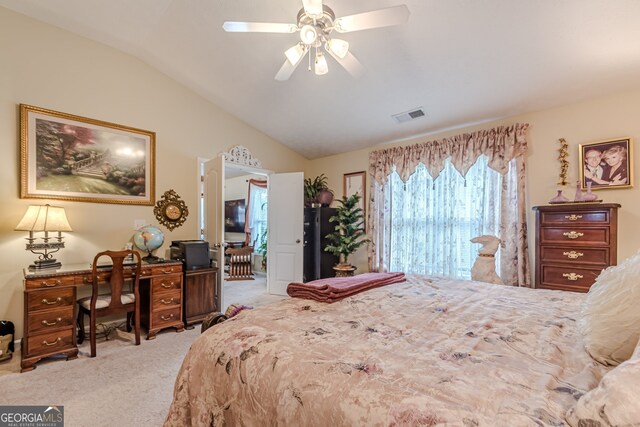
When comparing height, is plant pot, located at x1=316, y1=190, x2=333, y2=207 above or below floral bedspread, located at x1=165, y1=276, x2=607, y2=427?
above

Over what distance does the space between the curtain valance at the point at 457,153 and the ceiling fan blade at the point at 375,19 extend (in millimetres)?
2293

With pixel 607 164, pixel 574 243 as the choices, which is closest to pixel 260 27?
pixel 574 243

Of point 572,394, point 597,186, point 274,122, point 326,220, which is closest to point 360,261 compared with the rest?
point 326,220

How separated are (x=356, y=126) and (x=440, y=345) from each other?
11.4 feet

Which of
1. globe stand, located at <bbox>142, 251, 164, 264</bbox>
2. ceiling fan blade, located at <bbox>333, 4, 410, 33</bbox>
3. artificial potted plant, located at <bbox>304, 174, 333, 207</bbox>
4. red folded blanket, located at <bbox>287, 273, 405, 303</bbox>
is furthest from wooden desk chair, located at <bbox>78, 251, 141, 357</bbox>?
artificial potted plant, located at <bbox>304, 174, 333, 207</bbox>

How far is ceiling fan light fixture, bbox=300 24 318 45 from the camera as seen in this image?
6.07 feet

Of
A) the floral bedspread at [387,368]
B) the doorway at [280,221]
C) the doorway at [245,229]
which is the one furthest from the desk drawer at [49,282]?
the doorway at [245,229]

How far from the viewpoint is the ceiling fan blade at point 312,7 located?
5.45 ft

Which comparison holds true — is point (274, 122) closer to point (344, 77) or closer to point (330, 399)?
point (344, 77)

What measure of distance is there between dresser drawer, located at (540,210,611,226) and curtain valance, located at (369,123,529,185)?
2.61 ft

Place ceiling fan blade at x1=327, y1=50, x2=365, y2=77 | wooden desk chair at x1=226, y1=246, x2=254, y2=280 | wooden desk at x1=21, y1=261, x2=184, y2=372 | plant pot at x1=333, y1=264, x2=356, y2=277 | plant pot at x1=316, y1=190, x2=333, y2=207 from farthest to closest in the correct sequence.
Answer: wooden desk chair at x1=226, y1=246, x2=254, y2=280 < plant pot at x1=316, y1=190, x2=333, y2=207 < plant pot at x1=333, y1=264, x2=356, y2=277 < wooden desk at x1=21, y1=261, x2=184, y2=372 < ceiling fan blade at x1=327, y1=50, x2=365, y2=77

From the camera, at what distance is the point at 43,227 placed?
2.51 m

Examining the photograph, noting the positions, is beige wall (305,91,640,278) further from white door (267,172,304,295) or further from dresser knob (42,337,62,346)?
dresser knob (42,337,62,346)

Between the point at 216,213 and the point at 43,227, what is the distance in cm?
161
